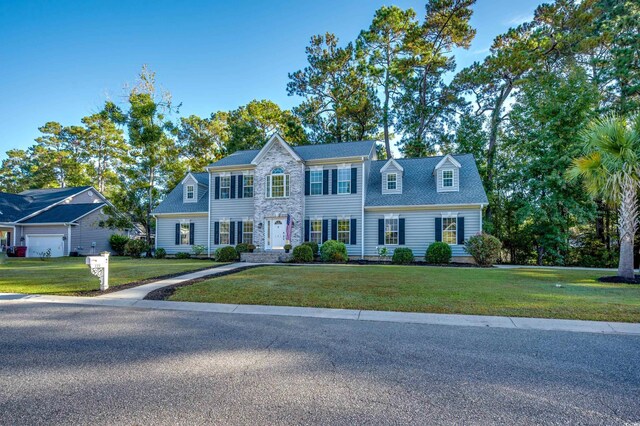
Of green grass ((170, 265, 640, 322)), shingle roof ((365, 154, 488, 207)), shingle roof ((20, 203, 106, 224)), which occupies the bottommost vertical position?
green grass ((170, 265, 640, 322))

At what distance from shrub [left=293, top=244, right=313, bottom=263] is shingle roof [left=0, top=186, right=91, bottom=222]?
24952 millimetres

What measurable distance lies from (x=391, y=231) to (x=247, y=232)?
30.7ft

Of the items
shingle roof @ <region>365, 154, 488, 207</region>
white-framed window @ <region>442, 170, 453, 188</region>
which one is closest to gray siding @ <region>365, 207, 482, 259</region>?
shingle roof @ <region>365, 154, 488, 207</region>

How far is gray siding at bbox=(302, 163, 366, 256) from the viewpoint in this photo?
20.6m

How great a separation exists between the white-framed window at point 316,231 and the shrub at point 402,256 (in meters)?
4.77

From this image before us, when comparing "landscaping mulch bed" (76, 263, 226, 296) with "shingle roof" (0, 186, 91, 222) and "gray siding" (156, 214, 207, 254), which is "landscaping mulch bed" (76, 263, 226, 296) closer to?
"gray siding" (156, 214, 207, 254)

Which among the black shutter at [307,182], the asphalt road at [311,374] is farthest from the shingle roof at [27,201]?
the asphalt road at [311,374]

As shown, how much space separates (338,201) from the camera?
827 inches

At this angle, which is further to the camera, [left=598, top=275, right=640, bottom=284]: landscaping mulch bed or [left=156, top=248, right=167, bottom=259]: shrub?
[left=156, top=248, right=167, bottom=259]: shrub

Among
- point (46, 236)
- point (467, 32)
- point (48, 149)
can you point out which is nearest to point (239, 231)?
point (46, 236)

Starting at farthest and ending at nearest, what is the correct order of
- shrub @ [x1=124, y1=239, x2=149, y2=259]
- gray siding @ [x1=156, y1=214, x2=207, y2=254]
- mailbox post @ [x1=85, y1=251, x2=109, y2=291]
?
1. shrub @ [x1=124, y1=239, x2=149, y2=259]
2. gray siding @ [x1=156, y1=214, x2=207, y2=254]
3. mailbox post @ [x1=85, y1=251, x2=109, y2=291]

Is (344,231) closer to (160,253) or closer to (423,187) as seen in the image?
(423,187)

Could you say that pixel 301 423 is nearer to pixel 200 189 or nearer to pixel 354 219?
pixel 354 219

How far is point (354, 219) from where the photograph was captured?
20.7 meters
